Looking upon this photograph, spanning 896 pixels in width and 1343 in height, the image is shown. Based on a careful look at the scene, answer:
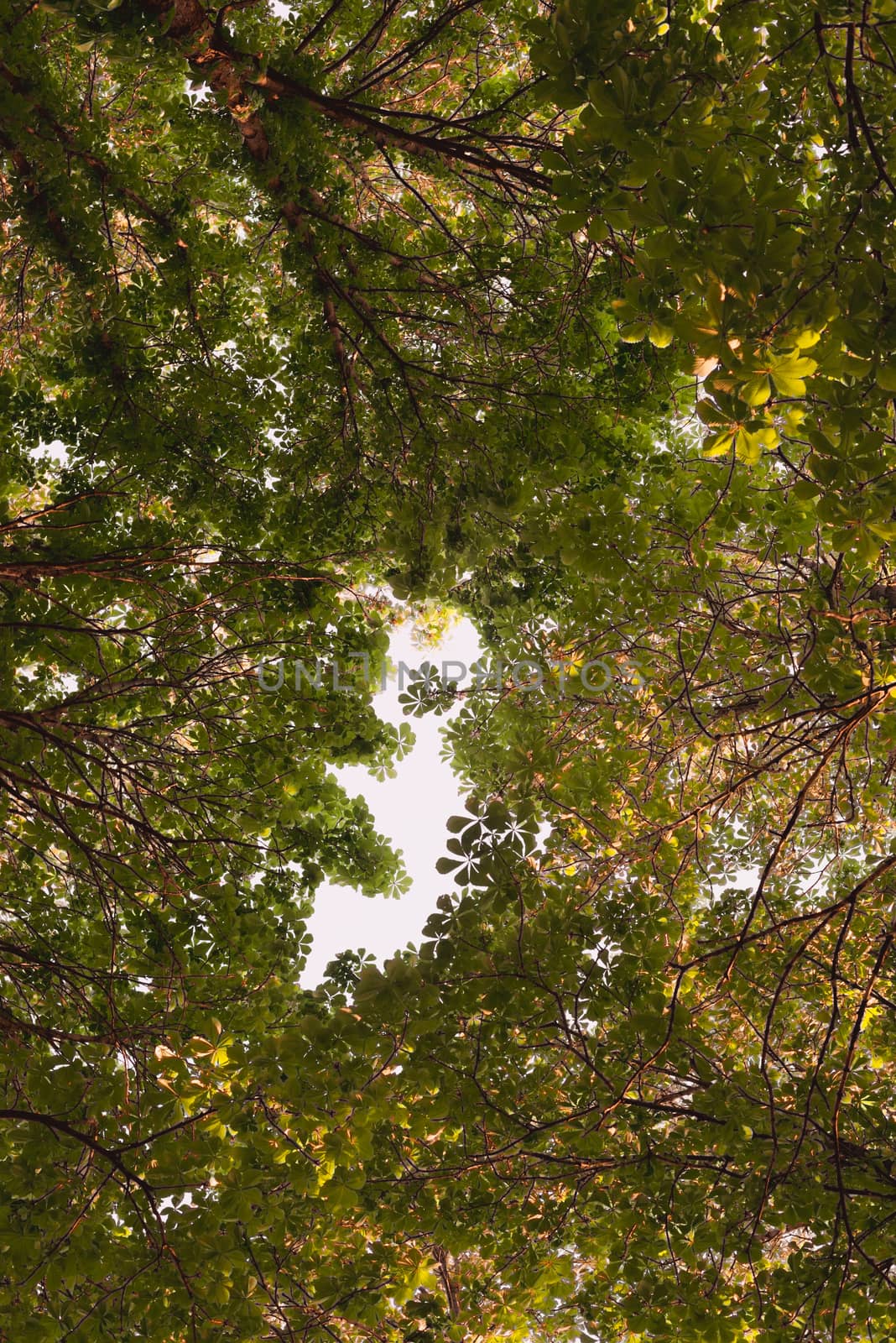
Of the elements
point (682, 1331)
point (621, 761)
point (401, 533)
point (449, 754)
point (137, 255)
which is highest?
point (137, 255)

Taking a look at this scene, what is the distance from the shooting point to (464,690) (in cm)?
452

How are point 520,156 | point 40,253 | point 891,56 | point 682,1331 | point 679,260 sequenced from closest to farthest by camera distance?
point 679,260, point 891,56, point 682,1331, point 40,253, point 520,156

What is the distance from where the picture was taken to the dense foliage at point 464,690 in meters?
2.24

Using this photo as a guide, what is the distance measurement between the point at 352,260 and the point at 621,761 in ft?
11.4

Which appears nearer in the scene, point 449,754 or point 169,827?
point 169,827

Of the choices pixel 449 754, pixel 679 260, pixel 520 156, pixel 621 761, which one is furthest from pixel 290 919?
pixel 520 156

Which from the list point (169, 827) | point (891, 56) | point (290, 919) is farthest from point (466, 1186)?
point (891, 56)

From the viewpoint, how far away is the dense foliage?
2.24 m

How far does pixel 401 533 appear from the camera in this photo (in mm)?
4723

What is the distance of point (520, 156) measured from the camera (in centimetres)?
539

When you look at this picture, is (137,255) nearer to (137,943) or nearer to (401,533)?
(401,533)

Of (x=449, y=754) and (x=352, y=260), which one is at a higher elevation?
(x=352, y=260)

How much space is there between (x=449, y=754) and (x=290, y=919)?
1311mm

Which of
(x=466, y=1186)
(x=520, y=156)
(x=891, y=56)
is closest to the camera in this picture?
(x=891, y=56)
